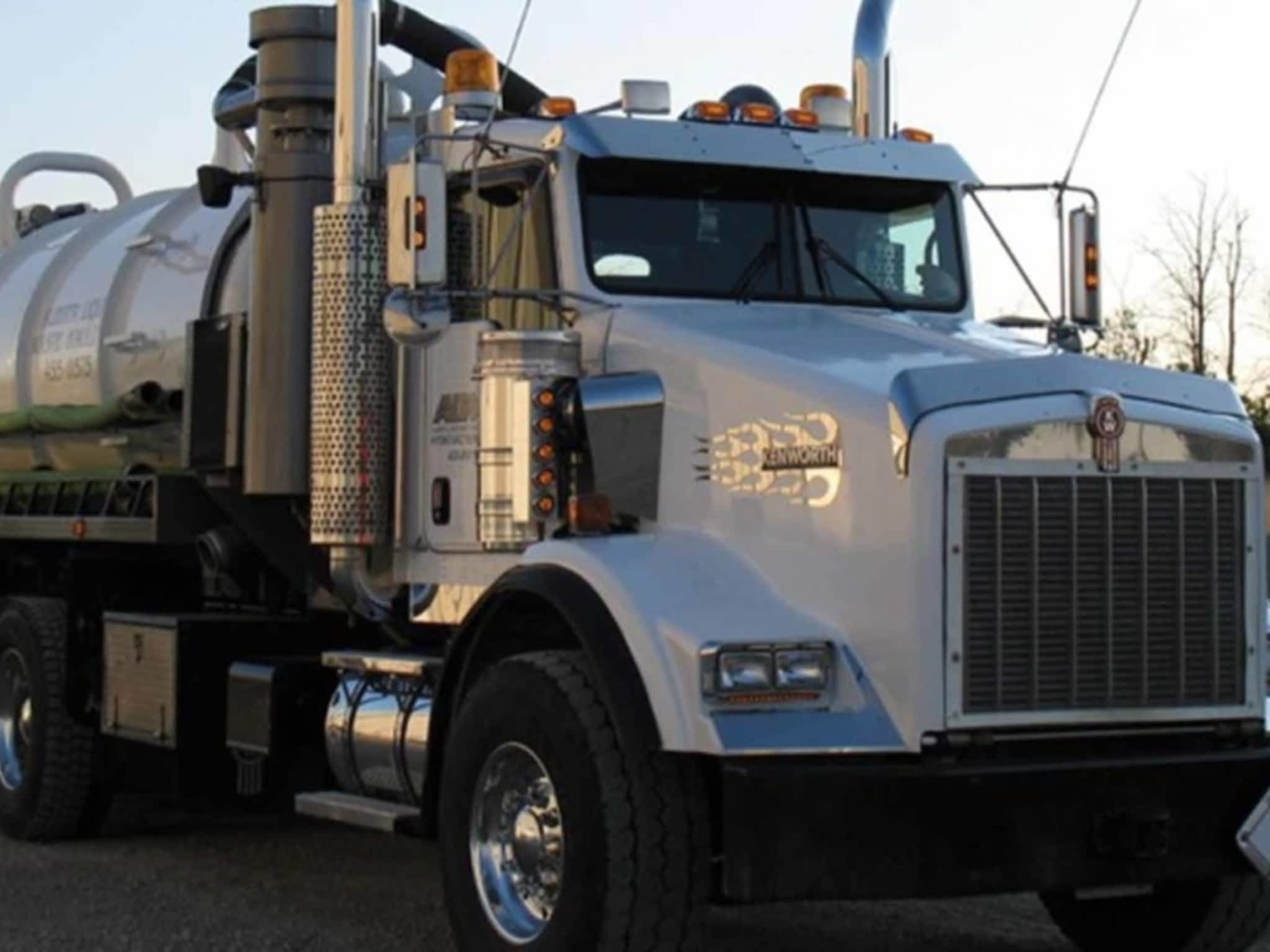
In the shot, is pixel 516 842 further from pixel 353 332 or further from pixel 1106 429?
pixel 353 332

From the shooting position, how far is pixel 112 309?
38.4 feet

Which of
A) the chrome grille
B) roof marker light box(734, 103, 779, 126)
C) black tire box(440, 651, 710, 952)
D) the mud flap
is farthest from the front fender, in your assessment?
roof marker light box(734, 103, 779, 126)

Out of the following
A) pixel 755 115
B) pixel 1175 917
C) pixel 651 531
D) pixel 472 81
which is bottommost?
pixel 1175 917

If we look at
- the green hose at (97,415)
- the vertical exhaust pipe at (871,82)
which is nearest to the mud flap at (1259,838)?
the vertical exhaust pipe at (871,82)

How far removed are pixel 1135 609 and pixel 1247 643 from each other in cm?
44

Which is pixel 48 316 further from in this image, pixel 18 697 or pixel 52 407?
pixel 18 697

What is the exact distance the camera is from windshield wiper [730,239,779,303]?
8875mm

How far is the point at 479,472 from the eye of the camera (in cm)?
869

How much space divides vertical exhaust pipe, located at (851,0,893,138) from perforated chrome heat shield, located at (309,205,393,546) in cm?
227

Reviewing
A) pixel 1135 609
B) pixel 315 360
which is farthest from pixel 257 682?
pixel 1135 609

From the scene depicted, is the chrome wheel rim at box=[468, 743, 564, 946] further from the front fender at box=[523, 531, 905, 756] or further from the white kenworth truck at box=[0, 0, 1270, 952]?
the front fender at box=[523, 531, 905, 756]

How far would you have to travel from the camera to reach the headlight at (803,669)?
23.5 ft

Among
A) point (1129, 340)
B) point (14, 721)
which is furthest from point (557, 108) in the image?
point (1129, 340)

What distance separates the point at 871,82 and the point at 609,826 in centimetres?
436
